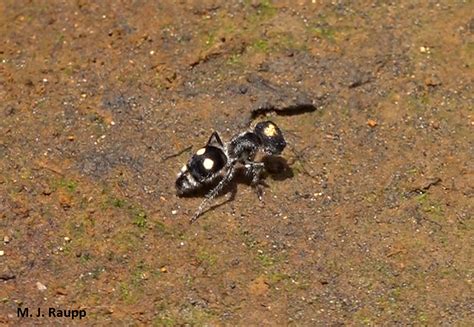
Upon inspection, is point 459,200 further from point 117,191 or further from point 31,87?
point 31,87

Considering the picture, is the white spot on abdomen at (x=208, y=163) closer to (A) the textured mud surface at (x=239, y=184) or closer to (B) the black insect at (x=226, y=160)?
(B) the black insect at (x=226, y=160)

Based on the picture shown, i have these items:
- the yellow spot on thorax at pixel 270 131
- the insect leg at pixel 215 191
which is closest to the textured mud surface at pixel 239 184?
the insect leg at pixel 215 191

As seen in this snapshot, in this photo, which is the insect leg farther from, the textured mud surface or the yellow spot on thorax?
the yellow spot on thorax

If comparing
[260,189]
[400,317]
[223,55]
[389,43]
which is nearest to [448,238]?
[400,317]

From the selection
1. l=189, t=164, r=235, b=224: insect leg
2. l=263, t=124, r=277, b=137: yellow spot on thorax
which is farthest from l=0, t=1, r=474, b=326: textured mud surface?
l=263, t=124, r=277, b=137: yellow spot on thorax

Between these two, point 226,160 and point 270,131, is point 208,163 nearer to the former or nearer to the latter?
point 226,160

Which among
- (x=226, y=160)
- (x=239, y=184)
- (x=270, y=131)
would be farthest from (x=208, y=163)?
(x=270, y=131)
